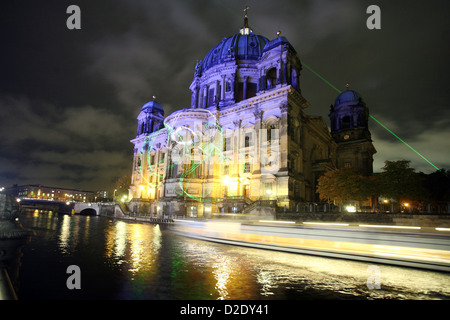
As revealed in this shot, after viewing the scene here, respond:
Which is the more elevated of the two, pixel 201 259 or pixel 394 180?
pixel 394 180

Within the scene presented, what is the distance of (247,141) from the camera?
133 ft

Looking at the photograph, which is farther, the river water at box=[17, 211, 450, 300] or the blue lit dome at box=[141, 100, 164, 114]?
the blue lit dome at box=[141, 100, 164, 114]

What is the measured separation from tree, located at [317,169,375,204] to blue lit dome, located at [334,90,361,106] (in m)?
31.9

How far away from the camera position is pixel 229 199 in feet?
116

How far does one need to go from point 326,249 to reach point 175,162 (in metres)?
38.5

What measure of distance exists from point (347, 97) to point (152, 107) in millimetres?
46553

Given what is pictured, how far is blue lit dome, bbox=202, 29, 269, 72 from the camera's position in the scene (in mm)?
52594

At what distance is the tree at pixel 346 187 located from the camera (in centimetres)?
3183

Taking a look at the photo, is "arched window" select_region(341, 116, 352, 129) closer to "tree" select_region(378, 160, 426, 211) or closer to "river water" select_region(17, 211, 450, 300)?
"tree" select_region(378, 160, 426, 211)

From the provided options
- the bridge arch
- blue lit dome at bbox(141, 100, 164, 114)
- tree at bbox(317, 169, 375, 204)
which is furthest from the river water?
the bridge arch

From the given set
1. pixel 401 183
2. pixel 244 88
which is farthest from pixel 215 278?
pixel 244 88

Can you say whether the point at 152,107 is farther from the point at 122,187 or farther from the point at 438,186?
the point at 438,186
